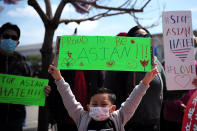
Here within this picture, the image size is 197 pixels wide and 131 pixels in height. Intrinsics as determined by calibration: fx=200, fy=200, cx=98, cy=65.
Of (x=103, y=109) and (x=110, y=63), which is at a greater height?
(x=110, y=63)

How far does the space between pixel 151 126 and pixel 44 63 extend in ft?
8.68

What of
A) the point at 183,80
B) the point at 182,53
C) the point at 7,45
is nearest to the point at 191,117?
the point at 183,80

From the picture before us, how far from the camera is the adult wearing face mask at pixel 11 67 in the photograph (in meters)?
2.41

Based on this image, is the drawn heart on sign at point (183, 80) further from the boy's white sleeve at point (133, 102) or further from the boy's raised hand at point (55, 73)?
the boy's raised hand at point (55, 73)

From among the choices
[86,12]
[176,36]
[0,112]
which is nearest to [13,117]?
[0,112]

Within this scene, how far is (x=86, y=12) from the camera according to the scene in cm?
465

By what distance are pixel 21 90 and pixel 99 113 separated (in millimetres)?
1176

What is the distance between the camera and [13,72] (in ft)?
8.26

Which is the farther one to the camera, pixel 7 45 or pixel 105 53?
pixel 7 45

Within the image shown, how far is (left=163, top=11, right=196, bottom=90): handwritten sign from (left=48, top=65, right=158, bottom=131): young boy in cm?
41

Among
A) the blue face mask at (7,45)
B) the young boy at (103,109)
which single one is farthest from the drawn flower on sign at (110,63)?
the blue face mask at (7,45)

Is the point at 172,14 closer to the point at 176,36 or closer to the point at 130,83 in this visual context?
the point at 176,36

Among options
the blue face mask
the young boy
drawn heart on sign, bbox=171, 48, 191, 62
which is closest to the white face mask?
the young boy

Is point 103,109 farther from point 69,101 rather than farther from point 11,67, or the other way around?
point 11,67
